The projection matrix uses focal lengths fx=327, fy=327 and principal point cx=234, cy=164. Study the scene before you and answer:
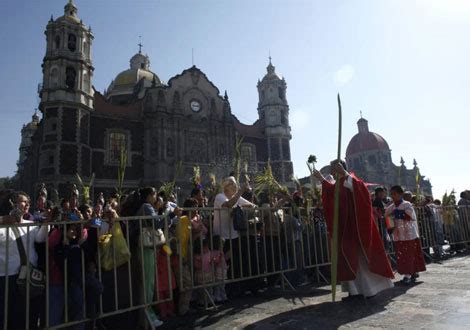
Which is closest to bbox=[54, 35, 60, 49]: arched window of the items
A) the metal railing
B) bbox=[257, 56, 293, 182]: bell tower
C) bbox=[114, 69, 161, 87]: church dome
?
bbox=[114, 69, 161, 87]: church dome

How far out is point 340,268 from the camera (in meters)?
4.26

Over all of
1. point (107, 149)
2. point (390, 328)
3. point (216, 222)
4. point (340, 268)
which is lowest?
point (390, 328)

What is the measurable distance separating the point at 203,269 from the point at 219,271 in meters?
0.31

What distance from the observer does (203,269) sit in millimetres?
4438

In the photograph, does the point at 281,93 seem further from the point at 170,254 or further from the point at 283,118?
the point at 170,254

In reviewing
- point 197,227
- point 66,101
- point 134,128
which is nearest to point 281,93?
point 134,128

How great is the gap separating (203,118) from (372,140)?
112 ft

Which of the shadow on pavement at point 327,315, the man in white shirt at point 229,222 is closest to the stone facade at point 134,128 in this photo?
the man in white shirt at point 229,222

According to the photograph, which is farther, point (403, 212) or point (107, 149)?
point (107, 149)

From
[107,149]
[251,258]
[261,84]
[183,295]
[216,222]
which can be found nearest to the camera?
[183,295]

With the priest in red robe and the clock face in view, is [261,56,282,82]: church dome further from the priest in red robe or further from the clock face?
the priest in red robe

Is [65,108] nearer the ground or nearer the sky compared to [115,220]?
nearer the sky

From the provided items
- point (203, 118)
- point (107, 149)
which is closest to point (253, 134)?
point (203, 118)

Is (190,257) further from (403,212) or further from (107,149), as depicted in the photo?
(107,149)
